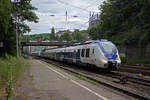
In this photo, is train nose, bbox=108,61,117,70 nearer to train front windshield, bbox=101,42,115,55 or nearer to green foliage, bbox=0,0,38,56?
train front windshield, bbox=101,42,115,55

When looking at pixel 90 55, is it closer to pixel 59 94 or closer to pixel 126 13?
pixel 59 94

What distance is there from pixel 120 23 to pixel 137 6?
594cm

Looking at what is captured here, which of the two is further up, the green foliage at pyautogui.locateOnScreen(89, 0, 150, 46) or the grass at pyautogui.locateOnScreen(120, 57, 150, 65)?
the green foliage at pyautogui.locateOnScreen(89, 0, 150, 46)

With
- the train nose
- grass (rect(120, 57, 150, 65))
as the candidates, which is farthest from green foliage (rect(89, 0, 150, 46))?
the train nose

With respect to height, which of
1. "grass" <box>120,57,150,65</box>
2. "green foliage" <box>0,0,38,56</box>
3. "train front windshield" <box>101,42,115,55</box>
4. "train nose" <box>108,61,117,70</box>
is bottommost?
"grass" <box>120,57,150,65</box>

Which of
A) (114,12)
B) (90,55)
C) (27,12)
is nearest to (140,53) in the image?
(114,12)

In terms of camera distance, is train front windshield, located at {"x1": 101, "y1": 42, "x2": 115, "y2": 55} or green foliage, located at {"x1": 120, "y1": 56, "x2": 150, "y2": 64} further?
green foliage, located at {"x1": 120, "y1": 56, "x2": 150, "y2": 64}

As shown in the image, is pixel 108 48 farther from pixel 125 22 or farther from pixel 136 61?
pixel 125 22

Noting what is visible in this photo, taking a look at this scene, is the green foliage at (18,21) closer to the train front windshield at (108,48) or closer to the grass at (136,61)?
the grass at (136,61)

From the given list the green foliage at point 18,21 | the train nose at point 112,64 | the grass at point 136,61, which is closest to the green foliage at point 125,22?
the grass at point 136,61

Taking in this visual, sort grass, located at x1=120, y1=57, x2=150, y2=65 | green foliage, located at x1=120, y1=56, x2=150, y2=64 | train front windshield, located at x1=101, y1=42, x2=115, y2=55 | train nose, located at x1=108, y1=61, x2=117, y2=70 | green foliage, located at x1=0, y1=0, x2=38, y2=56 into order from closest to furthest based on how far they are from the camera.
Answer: train nose, located at x1=108, y1=61, x2=117, y2=70 < train front windshield, located at x1=101, y1=42, x2=115, y2=55 < grass, located at x1=120, y1=57, x2=150, y2=65 < green foliage, located at x1=120, y1=56, x2=150, y2=64 < green foliage, located at x1=0, y1=0, x2=38, y2=56

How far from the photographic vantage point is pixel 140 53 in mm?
31203

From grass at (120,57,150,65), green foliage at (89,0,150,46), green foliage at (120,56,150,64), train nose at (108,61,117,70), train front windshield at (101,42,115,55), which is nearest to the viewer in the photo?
train nose at (108,61,117,70)

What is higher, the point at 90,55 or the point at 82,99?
the point at 90,55
